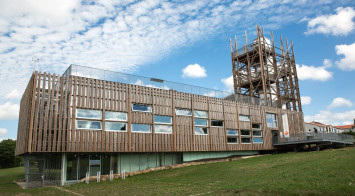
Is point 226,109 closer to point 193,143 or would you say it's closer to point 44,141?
point 193,143

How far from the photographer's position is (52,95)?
20.9 metres

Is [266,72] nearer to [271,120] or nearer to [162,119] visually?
[271,120]

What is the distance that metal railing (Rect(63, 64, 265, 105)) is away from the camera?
22.8 meters

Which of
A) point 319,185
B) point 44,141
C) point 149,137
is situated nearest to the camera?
point 319,185

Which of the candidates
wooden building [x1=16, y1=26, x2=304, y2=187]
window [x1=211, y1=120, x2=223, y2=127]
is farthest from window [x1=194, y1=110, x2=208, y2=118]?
window [x1=211, y1=120, x2=223, y2=127]

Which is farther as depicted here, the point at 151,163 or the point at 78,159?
the point at 151,163

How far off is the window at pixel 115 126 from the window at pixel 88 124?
692 millimetres

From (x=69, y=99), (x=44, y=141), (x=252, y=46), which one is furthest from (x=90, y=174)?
(x=252, y=46)

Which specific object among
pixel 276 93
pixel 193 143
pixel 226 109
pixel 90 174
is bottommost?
pixel 90 174

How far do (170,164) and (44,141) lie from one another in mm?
12199

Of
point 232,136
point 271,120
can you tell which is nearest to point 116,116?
point 232,136

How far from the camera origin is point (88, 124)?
866 inches

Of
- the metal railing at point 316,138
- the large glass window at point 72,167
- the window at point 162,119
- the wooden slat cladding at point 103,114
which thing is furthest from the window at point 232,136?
the large glass window at point 72,167

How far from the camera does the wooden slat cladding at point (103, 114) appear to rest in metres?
20.3
